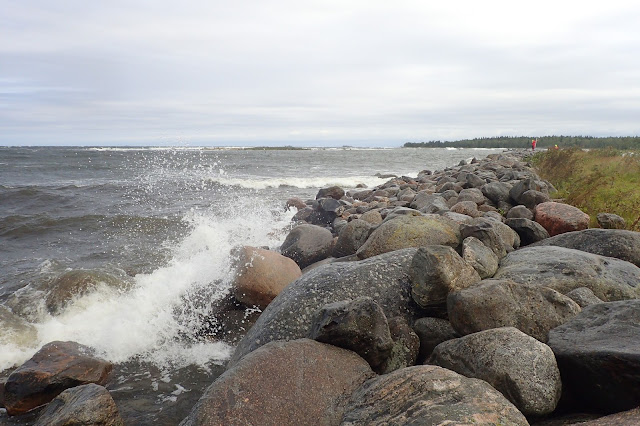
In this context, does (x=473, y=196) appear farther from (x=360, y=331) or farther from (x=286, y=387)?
(x=286, y=387)

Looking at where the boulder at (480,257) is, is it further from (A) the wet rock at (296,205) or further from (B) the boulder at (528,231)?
(A) the wet rock at (296,205)

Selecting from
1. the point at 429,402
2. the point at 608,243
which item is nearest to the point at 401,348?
the point at 429,402

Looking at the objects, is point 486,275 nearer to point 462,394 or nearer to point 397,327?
point 397,327

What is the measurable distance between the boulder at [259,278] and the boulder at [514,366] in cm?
367

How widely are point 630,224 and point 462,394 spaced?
7.08 meters

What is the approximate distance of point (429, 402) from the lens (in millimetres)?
2643

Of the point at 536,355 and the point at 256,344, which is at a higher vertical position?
the point at 536,355

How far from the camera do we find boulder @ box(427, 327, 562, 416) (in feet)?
9.48

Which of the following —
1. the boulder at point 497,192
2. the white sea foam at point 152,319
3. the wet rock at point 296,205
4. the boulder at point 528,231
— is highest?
the boulder at point 497,192

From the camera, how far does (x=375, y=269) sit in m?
4.71

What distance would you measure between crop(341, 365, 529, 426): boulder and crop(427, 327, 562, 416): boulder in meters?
0.28

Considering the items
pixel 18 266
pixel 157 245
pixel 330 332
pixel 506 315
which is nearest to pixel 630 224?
pixel 506 315

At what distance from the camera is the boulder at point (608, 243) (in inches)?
209

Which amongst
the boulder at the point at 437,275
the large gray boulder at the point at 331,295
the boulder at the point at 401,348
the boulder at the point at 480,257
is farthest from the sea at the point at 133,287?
the boulder at the point at 480,257
